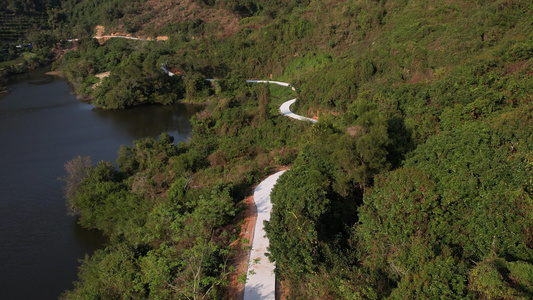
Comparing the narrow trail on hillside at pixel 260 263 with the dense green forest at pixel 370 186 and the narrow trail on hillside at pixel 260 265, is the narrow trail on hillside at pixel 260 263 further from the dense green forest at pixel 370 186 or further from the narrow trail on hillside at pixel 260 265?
the dense green forest at pixel 370 186

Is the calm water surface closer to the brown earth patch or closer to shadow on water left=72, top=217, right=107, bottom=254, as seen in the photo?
shadow on water left=72, top=217, right=107, bottom=254

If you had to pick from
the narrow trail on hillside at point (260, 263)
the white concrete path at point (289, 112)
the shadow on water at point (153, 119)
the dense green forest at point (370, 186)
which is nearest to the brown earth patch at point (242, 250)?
the narrow trail on hillside at point (260, 263)

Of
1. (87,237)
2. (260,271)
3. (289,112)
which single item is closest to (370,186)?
(260,271)

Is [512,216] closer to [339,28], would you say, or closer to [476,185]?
[476,185]

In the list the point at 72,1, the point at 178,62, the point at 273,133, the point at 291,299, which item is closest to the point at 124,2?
the point at 72,1

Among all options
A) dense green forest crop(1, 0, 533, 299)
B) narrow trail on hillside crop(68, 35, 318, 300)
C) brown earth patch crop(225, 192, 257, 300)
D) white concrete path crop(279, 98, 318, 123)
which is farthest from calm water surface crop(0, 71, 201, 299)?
white concrete path crop(279, 98, 318, 123)

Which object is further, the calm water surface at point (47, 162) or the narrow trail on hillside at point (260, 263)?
the calm water surface at point (47, 162)
